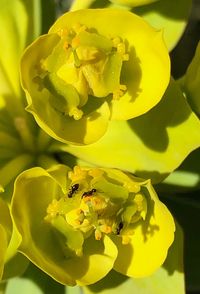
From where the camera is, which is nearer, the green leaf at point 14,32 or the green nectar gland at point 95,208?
the green nectar gland at point 95,208

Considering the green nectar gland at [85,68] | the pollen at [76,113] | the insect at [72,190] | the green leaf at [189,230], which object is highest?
the green nectar gland at [85,68]

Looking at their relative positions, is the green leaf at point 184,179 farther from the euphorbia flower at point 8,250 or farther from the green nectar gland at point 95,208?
the euphorbia flower at point 8,250

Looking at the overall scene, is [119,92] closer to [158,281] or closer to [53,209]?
[53,209]

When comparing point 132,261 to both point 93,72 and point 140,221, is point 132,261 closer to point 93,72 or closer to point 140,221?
point 140,221

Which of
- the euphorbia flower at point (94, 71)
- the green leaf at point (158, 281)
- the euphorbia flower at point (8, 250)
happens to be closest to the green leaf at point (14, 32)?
the euphorbia flower at point (94, 71)

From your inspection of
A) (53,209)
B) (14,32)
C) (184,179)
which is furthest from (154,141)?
(14,32)

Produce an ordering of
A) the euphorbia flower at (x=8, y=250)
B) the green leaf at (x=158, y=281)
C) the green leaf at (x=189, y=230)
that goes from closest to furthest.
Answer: the euphorbia flower at (x=8, y=250), the green leaf at (x=158, y=281), the green leaf at (x=189, y=230)

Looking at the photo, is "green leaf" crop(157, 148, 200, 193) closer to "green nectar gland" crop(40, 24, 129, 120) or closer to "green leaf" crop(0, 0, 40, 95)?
"green nectar gland" crop(40, 24, 129, 120)
